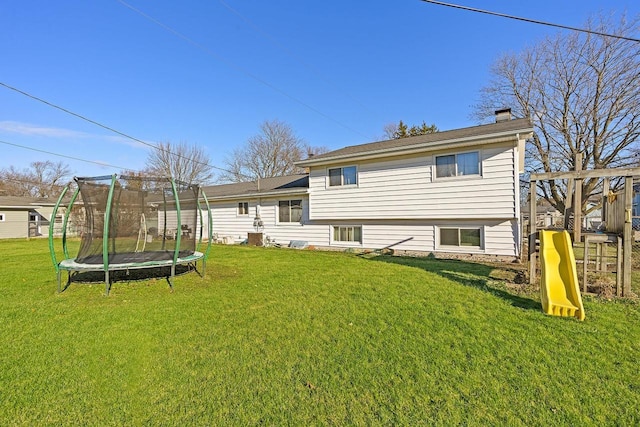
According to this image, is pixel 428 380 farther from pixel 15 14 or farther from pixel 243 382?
pixel 15 14

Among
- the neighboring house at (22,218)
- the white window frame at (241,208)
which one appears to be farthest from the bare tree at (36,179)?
the white window frame at (241,208)

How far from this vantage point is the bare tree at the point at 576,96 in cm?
1596

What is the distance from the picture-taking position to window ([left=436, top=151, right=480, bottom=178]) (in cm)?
910

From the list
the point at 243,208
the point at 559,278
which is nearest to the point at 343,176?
the point at 243,208

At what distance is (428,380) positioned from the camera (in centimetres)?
253

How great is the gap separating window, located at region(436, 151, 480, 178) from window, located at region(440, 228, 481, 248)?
1850mm

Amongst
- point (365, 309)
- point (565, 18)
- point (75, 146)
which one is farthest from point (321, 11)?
point (75, 146)

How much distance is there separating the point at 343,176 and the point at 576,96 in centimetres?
1666

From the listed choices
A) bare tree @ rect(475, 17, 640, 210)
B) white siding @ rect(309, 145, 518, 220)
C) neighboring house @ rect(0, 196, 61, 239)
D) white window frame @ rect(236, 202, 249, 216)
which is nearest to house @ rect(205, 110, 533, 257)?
white siding @ rect(309, 145, 518, 220)

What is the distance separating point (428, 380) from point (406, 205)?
8.29 m

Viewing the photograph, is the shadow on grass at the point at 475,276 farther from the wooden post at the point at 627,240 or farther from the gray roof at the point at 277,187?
the gray roof at the point at 277,187

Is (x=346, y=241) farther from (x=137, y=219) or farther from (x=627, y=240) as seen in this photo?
(x=627, y=240)

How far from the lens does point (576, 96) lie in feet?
58.3

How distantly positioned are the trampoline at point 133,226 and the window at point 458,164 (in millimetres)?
7344
